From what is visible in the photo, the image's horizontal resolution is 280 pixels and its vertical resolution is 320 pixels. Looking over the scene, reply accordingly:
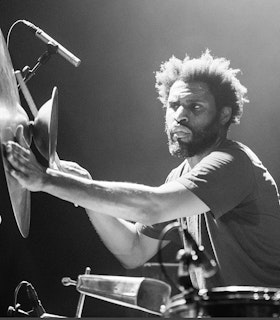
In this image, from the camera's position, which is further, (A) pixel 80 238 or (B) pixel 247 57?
(B) pixel 247 57

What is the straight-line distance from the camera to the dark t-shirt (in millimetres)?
2455

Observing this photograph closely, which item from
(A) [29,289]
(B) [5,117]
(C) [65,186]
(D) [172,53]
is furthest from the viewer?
(D) [172,53]

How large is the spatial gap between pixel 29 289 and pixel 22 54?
4.32 feet

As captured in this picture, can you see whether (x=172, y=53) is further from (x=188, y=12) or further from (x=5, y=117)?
(x=5, y=117)

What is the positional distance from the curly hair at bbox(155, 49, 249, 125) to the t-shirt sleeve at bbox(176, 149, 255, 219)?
461 millimetres

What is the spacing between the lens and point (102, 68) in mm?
3207

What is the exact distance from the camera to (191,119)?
2867 millimetres

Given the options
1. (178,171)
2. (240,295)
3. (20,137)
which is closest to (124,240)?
(178,171)

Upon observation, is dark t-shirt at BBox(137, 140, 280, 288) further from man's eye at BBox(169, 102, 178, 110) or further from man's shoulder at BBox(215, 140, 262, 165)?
man's eye at BBox(169, 102, 178, 110)

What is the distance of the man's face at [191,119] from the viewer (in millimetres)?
2816

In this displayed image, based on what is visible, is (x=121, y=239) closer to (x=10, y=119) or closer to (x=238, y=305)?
(x=10, y=119)

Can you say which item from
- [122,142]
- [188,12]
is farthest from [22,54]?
[188,12]

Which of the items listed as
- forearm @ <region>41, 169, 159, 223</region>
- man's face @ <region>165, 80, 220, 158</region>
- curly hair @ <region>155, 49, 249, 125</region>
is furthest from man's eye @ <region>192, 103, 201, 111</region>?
forearm @ <region>41, 169, 159, 223</region>

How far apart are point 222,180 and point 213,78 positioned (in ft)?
2.33
